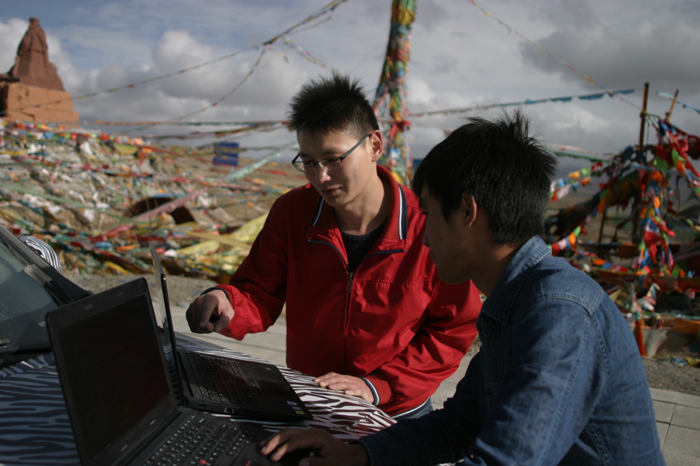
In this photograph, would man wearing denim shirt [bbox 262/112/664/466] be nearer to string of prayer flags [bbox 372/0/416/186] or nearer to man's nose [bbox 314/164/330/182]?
man's nose [bbox 314/164/330/182]

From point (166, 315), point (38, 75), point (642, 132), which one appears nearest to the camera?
point (166, 315)

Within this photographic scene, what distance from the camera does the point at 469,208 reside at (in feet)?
3.93

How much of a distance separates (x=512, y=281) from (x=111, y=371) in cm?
91

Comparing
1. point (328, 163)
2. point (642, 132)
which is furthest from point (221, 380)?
point (642, 132)

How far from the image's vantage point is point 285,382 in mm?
1748

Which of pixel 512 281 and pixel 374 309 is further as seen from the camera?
pixel 374 309

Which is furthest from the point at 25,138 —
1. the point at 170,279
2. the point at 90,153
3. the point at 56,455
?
the point at 56,455

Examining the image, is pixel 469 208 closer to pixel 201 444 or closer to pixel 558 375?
pixel 558 375

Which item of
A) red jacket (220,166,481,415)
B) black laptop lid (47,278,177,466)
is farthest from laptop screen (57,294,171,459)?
red jacket (220,166,481,415)

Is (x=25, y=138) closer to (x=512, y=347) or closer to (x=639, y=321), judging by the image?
(x=639, y=321)

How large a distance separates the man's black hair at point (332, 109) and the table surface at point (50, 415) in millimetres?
969

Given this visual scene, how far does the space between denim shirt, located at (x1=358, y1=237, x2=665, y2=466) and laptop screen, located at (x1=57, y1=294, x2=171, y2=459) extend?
2.43ft

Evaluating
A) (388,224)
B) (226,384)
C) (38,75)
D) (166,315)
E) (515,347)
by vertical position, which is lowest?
(226,384)

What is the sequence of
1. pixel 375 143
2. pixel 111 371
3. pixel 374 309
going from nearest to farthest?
pixel 111 371, pixel 374 309, pixel 375 143
